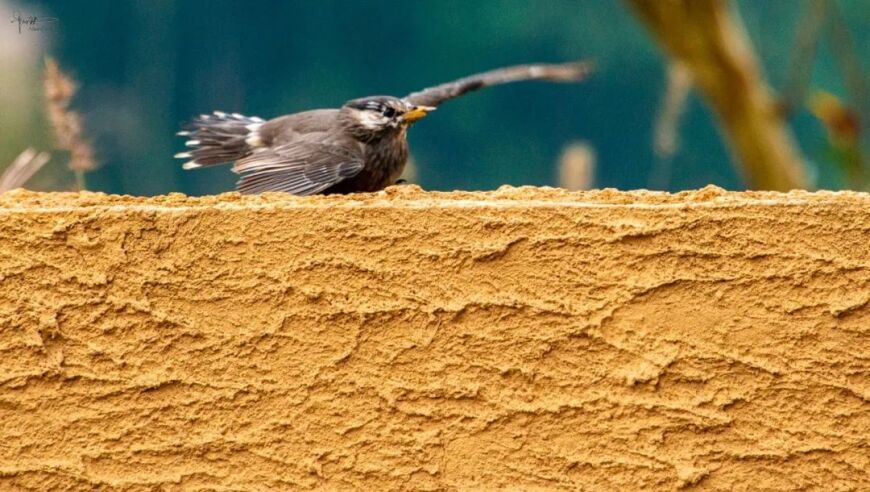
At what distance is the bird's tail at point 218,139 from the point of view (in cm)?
394

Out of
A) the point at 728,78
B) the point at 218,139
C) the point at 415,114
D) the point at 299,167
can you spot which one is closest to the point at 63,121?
the point at 299,167

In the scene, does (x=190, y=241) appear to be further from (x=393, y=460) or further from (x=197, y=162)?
(x=197, y=162)

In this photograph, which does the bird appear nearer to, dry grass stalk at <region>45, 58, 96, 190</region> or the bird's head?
the bird's head

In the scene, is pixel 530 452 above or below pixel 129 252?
below

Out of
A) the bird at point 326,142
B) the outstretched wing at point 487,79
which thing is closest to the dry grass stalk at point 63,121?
the bird at point 326,142

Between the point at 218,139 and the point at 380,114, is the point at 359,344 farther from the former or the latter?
the point at 218,139

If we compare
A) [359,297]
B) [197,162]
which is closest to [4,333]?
[359,297]

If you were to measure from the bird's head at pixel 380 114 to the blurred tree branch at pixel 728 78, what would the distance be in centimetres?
162

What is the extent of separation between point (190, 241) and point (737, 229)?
77cm

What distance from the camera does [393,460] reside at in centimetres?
196

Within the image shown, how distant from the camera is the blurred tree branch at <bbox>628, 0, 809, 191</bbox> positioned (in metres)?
5.27

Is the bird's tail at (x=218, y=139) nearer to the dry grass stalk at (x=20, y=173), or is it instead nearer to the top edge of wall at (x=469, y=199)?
the dry grass stalk at (x=20, y=173)

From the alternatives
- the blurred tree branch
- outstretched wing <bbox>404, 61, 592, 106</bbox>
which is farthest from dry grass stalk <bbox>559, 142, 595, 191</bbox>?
the blurred tree branch

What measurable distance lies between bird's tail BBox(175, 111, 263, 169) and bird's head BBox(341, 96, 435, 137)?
0.29 metres
